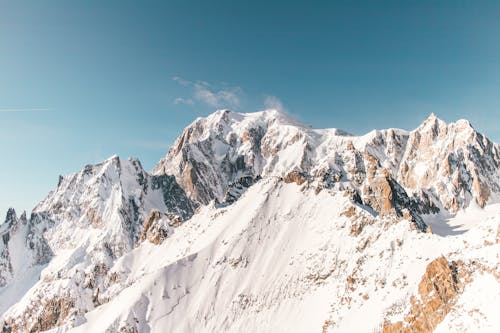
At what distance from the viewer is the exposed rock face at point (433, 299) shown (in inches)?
2115

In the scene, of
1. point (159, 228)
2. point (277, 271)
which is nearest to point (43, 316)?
point (159, 228)

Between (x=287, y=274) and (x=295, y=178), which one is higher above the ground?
(x=295, y=178)

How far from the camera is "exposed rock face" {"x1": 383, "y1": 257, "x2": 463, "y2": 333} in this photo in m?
53.7

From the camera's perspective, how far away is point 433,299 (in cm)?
5562

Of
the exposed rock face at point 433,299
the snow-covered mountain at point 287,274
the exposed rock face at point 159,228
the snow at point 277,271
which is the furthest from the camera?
the exposed rock face at point 159,228

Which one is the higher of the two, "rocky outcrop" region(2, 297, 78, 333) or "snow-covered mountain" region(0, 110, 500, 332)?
"snow-covered mountain" region(0, 110, 500, 332)

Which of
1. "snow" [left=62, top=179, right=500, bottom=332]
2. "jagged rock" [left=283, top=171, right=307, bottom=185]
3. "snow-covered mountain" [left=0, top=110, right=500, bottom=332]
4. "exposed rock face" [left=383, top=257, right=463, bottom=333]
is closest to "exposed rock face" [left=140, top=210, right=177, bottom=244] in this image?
"snow-covered mountain" [left=0, top=110, right=500, bottom=332]

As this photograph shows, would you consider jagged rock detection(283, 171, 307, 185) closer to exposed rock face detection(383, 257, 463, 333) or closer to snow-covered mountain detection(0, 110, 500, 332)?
snow-covered mountain detection(0, 110, 500, 332)

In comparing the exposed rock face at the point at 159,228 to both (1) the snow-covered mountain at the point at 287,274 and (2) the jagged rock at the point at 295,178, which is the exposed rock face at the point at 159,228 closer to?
(1) the snow-covered mountain at the point at 287,274

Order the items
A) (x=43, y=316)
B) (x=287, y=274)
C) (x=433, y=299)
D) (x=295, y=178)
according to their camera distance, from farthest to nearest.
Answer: (x=43, y=316), (x=295, y=178), (x=287, y=274), (x=433, y=299)

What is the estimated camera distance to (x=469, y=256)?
56844 mm

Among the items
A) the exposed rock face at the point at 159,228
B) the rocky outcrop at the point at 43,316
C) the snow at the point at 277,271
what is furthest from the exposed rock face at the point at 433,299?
the rocky outcrop at the point at 43,316

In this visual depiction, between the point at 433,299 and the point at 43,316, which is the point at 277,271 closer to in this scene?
the point at 433,299

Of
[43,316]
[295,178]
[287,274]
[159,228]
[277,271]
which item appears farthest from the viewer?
[43,316]
